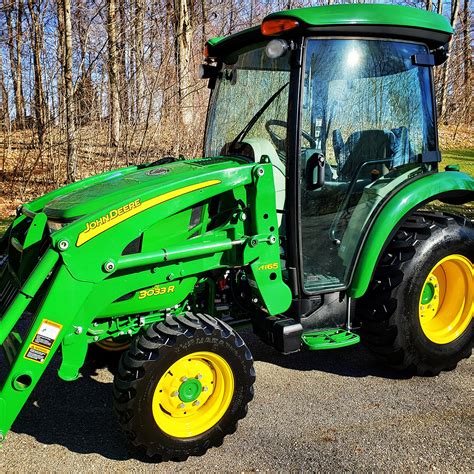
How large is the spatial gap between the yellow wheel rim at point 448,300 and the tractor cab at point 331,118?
68cm

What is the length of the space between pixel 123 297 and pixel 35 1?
9.81m

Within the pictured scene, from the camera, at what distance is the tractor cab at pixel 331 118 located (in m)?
3.21

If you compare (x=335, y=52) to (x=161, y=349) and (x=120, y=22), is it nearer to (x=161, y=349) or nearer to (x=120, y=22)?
(x=161, y=349)

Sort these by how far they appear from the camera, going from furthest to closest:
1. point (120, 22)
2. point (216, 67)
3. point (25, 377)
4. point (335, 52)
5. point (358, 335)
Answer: point (120, 22), point (216, 67), point (358, 335), point (335, 52), point (25, 377)

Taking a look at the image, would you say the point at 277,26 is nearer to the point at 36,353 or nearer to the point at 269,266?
the point at 269,266

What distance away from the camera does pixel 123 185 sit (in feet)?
10.8

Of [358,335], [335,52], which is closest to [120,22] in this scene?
[335,52]

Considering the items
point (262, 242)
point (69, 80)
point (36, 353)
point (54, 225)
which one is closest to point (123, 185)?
point (54, 225)

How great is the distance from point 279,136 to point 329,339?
1298 millimetres

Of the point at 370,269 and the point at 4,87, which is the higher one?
the point at 4,87

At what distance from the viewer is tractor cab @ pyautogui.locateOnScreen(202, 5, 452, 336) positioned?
3.21m

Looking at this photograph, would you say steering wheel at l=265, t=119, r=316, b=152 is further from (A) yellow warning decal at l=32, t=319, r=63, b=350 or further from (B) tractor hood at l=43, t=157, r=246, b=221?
(A) yellow warning decal at l=32, t=319, r=63, b=350

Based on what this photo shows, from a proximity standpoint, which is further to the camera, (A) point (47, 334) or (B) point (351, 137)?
(B) point (351, 137)

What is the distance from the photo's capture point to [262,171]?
312 centimetres
